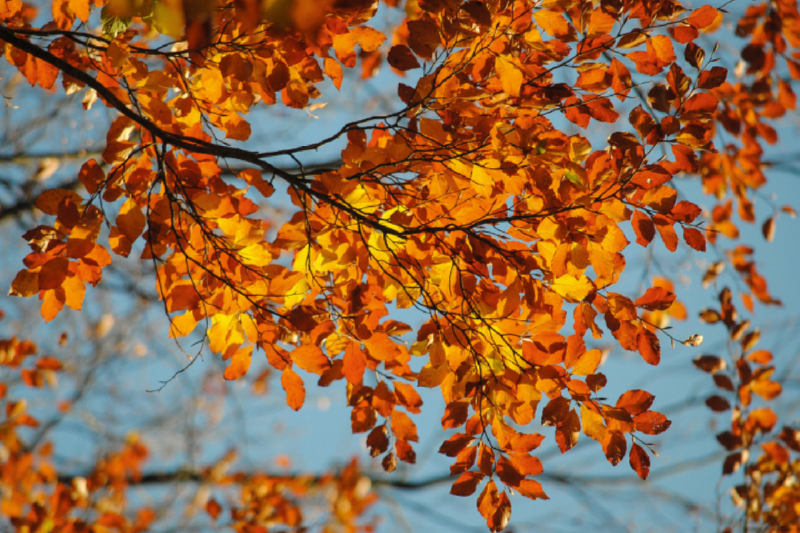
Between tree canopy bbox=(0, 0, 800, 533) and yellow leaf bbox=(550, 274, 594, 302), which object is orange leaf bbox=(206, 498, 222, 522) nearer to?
tree canopy bbox=(0, 0, 800, 533)

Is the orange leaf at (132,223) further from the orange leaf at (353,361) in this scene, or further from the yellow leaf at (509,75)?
the yellow leaf at (509,75)

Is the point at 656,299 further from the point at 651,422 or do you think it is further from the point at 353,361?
the point at 353,361

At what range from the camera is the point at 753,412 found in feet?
8.29

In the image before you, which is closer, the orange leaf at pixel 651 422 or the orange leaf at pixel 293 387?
the orange leaf at pixel 651 422

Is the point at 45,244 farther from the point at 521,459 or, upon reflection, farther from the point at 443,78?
the point at 521,459

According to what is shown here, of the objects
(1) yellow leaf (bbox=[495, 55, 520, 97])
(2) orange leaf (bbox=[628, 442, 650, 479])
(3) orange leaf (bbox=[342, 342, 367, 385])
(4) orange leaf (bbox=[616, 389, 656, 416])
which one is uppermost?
(1) yellow leaf (bbox=[495, 55, 520, 97])

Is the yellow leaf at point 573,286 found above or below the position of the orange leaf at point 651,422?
above

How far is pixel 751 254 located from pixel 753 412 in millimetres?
1021

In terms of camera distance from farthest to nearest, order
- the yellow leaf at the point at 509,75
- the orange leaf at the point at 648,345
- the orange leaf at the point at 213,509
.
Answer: the orange leaf at the point at 213,509 → the orange leaf at the point at 648,345 → the yellow leaf at the point at 509,75

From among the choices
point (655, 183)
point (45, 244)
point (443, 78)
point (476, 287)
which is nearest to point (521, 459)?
point (476, 287)

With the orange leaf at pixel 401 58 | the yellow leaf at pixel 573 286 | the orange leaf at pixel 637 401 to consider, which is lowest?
the orange leaf at pixel 637 401

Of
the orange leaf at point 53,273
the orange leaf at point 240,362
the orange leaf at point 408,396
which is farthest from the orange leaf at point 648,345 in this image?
the orange leaf at point 53,273

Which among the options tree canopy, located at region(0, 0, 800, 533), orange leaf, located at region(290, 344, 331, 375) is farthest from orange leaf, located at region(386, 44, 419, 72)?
orange leaf, located at region(290, 344, 331, 375)

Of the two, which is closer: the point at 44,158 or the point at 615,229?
the point at 615,229
